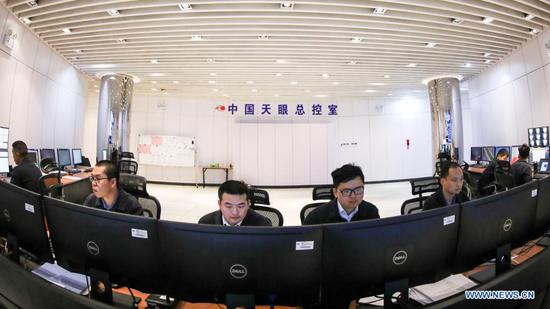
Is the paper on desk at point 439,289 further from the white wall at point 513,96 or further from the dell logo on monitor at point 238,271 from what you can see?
the white wall at point 513,96

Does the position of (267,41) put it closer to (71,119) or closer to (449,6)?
(449,6)

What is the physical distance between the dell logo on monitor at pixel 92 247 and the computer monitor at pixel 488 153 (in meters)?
7.57

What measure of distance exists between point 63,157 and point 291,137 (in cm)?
610

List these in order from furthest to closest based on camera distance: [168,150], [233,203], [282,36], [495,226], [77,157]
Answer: [168,150]
[77,157]
[282,36]
[233,203]
[495,226]

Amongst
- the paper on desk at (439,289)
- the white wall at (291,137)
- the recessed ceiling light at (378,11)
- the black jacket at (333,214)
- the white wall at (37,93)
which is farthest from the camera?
the white wall at (291,137)

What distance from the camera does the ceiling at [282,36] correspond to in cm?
350

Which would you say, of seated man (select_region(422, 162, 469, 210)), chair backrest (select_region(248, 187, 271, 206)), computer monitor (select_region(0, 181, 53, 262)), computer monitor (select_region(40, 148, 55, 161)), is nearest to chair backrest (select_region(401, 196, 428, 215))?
seated man (select_region(422, 162, 469, 210))

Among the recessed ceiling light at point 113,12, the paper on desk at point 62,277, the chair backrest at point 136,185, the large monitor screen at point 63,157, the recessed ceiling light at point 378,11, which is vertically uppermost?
the recessed ceiling light at point 113,12

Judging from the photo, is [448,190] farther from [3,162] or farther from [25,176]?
[3,162]

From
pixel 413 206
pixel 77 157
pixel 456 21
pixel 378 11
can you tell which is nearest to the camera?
pixel 413 206

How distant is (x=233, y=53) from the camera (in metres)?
4.76

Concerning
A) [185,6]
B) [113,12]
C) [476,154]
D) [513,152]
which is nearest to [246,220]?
[185,6]

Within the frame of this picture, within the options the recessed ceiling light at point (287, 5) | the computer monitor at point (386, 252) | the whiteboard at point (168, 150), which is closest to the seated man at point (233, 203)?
the computer monitor at point (386, 252)

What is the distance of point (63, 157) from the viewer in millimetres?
5141
